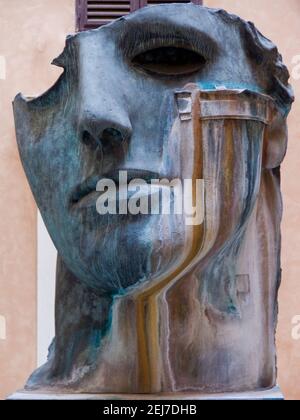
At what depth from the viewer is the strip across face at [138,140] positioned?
291 cm

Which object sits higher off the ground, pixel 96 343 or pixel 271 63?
pixel 271 63

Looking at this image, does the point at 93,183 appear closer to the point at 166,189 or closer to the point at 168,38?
the point at 166,189

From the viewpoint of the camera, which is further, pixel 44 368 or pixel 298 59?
pixel 298 59

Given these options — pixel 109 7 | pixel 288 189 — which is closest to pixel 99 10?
pixel 109 7

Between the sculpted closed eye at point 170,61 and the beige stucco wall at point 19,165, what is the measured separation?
3.84 m

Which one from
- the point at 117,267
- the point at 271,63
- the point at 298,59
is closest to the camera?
the point at 117,267

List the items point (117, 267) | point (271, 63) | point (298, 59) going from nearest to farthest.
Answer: point (117, 267)
point (271, 63)
point (298, 59)

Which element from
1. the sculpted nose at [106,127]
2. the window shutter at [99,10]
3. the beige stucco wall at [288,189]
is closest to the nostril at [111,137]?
the sculpted nose at [106,127]

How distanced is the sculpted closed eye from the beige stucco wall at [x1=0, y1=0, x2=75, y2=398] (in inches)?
151

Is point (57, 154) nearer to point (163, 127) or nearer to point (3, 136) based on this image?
point (163, 127)

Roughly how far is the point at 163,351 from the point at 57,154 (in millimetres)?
503

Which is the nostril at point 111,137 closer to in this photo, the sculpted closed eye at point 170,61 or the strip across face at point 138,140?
the strip across face at point 138,140

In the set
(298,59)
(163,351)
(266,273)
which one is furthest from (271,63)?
(298,59)
